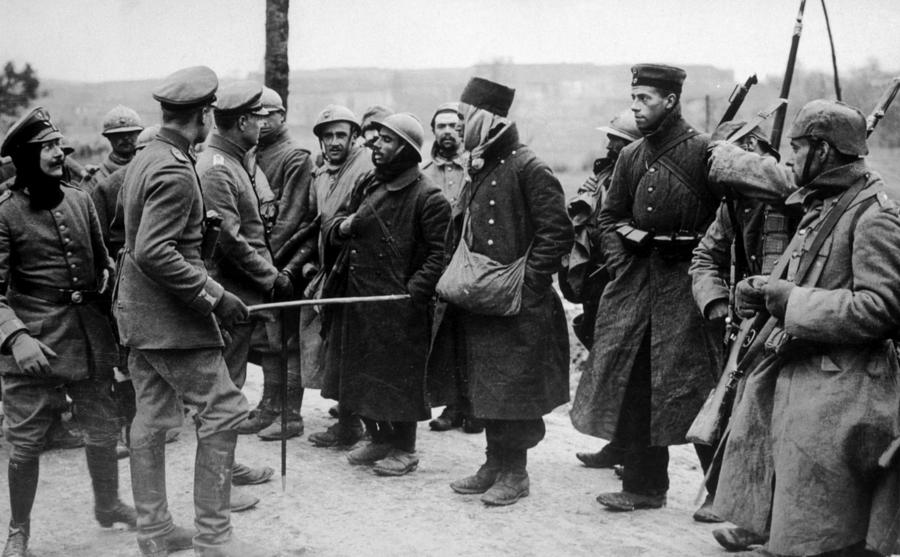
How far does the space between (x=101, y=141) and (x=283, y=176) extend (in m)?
7.98

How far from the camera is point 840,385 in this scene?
3.51 meters

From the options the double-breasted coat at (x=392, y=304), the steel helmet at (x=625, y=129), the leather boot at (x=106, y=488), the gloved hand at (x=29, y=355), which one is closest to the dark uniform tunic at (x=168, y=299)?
the gloved hand at (x=29, y=355)

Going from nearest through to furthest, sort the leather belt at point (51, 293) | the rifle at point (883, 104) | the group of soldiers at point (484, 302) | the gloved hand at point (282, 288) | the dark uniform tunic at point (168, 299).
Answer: the group of soldiers at point (484, 302) < the rifle at point (883, 104) < the dark uniform tunic at point (168, 299) < the leather belt at point (51, 293) < the gloved hand at point (282, 288)

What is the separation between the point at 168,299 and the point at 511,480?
2.40 m

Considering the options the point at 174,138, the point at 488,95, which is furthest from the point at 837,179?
the point at 174,138

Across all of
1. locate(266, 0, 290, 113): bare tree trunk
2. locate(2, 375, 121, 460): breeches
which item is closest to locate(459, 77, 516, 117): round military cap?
locate(2, 375, 121, 460): breeches

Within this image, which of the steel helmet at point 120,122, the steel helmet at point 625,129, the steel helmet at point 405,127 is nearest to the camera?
the steel helmet at point 405,127

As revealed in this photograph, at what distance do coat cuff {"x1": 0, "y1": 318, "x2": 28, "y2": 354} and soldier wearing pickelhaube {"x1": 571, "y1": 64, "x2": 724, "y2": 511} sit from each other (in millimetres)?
3099

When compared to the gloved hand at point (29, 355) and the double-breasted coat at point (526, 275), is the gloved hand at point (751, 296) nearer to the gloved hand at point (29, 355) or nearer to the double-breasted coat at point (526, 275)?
the double-breasted coat at point (526, 275)

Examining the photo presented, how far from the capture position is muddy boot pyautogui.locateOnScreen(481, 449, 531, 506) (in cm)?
529

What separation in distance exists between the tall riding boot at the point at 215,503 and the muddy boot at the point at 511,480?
4.98 feet

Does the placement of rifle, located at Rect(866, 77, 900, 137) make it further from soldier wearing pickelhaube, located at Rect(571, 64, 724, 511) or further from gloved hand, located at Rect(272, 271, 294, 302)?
gloved hand, located at Rect(272, 271, 294, 302)

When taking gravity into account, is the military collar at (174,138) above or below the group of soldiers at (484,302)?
above

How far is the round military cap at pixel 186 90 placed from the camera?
4.29 metres
